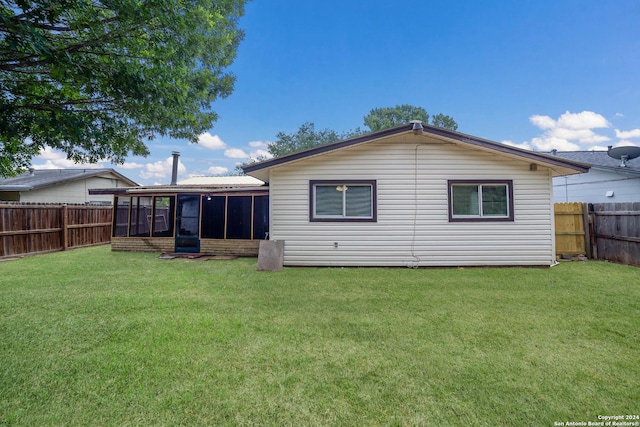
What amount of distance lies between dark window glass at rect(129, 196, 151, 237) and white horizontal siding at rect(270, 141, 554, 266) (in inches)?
250

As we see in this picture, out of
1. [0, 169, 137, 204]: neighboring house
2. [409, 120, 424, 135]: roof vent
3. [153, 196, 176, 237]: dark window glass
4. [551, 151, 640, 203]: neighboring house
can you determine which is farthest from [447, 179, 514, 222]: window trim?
[0, 169, 137, 204]: neighboring house

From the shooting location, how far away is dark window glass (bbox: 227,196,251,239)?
8.76 m

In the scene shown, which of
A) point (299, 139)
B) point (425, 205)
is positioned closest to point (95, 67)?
point (425, 205)

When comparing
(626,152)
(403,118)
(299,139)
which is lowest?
(626,152)

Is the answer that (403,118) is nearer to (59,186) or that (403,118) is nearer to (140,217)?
(140,217)

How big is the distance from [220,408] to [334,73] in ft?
54.5

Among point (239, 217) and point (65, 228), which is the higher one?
point (239, 217)

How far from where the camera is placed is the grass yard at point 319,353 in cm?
190

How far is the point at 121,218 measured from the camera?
31.8ft

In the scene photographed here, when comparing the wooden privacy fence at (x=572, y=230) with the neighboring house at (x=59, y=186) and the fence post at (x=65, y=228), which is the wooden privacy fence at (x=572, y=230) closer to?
the fence post at (x=65, y=228)

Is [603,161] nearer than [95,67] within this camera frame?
No

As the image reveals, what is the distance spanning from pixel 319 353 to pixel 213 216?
7255 millimetres

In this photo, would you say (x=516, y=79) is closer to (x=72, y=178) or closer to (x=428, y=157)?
(x=428, y=157)

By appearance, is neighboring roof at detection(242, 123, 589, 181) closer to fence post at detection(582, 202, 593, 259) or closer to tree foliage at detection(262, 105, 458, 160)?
fence post at detection(582, 202, 593, 259)
